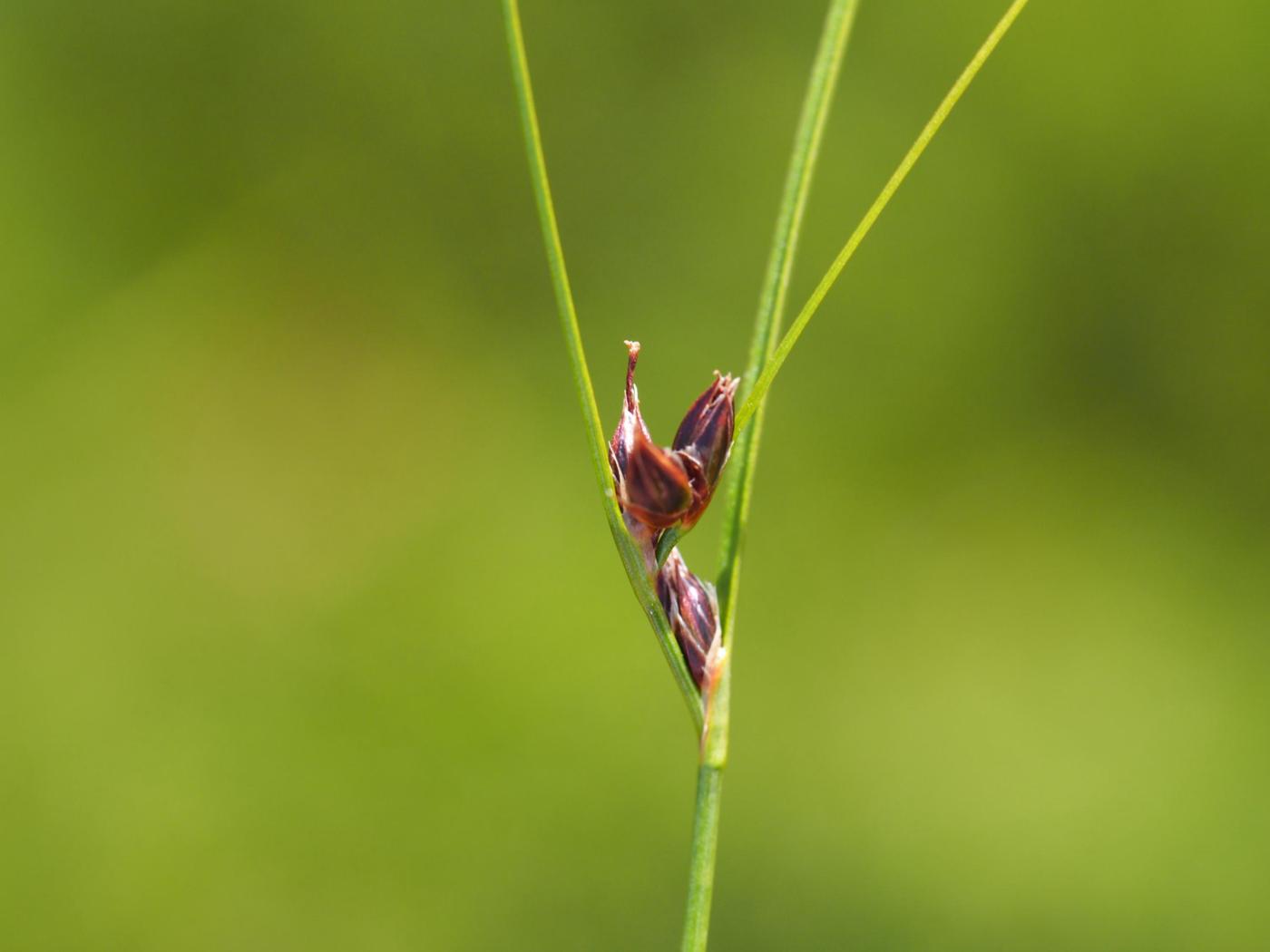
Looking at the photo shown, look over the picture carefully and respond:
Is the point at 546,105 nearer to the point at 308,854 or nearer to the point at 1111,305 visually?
the point at 1111,305

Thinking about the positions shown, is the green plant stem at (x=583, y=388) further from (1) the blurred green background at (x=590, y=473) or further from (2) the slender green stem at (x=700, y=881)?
(1) the blurred green background at (x=590, y=473)

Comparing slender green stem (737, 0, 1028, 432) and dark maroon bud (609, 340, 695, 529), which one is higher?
slender green stem (737, 0, 1028, 432)

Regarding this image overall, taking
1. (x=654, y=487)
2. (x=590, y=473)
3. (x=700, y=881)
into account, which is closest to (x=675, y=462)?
(x=654, y=487)

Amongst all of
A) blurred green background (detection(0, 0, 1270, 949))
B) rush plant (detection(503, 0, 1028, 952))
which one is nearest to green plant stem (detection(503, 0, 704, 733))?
rush plant (detection(503, 0, 1028, 952))

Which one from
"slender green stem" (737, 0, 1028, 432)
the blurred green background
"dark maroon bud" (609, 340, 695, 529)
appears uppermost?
"slender green stem" (737, 0, 1028, 432)

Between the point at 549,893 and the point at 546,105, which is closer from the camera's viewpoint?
the point at 549,893

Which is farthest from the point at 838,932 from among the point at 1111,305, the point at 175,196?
the point at 175,196

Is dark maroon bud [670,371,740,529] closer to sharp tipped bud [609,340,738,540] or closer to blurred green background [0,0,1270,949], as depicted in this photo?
sharp tipped bud [609,340,738,540]
